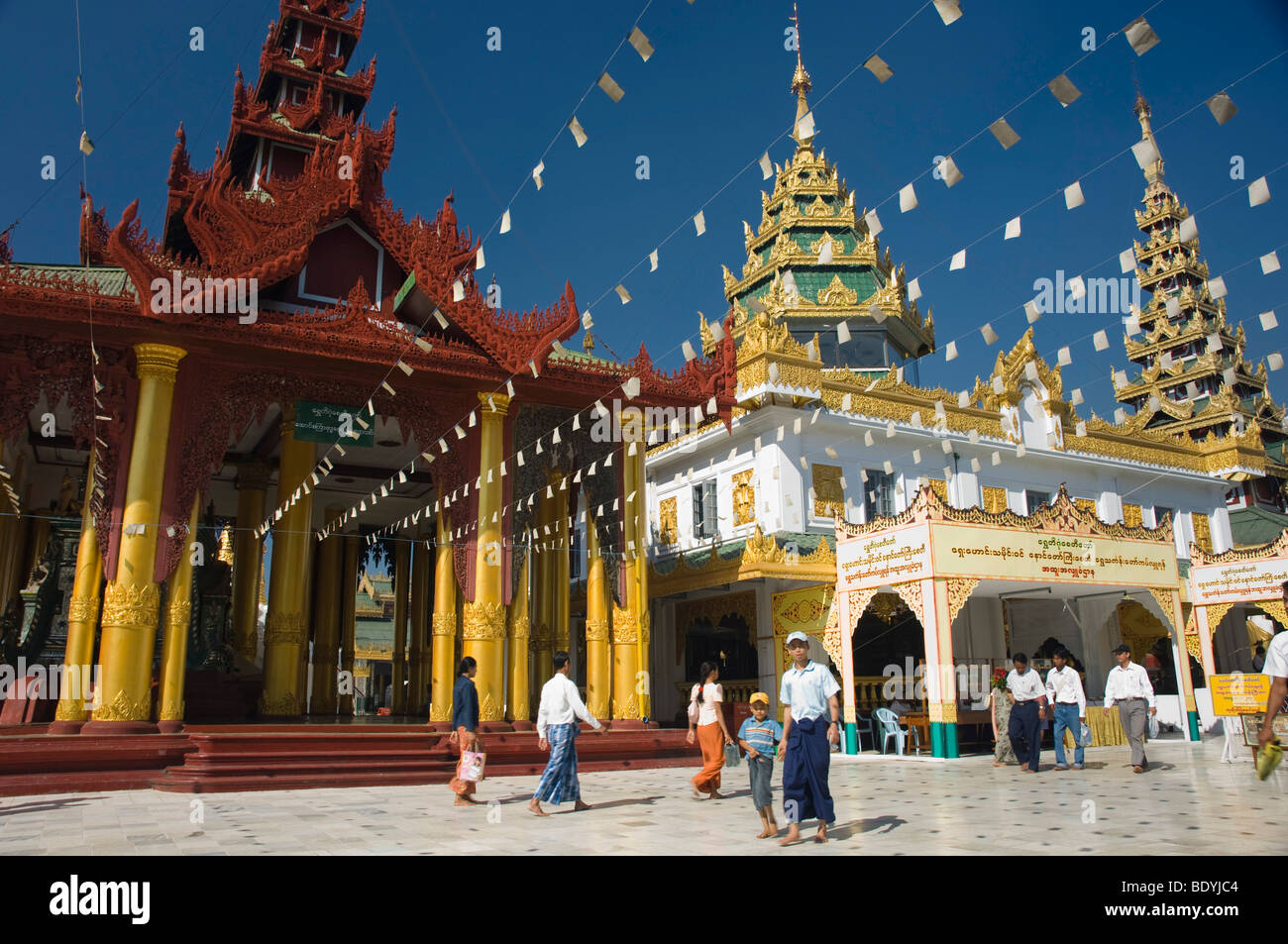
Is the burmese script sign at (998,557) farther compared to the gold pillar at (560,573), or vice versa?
the gold pillar at (560,573)

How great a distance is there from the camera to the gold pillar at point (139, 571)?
11.8 metres

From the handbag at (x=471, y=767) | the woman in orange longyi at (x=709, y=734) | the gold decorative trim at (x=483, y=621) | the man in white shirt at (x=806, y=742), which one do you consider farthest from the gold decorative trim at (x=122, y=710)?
the man in white shirt at (x=806, y=742)

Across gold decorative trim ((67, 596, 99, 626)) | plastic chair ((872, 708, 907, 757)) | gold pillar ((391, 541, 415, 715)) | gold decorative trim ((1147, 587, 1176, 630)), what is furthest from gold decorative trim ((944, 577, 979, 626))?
gold decorative trim ((67, 596, 99, 626))

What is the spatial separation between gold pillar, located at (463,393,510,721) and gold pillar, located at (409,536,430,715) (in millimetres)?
6623

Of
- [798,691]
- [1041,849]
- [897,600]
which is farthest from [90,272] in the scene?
[897,600]

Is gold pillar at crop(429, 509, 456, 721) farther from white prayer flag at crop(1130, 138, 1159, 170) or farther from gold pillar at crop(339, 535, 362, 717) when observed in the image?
white prayer flag at crop(1130, 138, 1159, 170)

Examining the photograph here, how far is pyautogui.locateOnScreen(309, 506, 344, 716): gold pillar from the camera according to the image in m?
18.7

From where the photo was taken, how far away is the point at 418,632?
21172mm

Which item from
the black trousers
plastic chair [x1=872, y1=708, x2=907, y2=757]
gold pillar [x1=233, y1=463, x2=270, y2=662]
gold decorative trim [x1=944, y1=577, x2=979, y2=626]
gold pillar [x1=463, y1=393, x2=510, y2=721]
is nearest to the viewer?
the black trousers

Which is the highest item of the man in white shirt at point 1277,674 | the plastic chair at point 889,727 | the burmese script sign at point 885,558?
the burmese script sign at point 885,558

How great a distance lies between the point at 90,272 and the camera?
1555 cm

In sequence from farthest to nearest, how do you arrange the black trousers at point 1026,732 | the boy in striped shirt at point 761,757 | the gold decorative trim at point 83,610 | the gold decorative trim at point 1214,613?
the gold decorative trim at point 1214,613, the black trousers at point 1026,732, the gold decorative trim at point 83,610, the boy in striped shirt at point 761,757

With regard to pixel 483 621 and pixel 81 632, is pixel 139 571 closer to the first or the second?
pixel 81 632

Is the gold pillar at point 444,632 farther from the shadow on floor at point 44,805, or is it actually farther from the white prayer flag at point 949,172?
the white prayer flag at point 949,172
